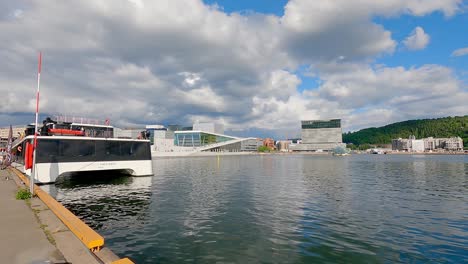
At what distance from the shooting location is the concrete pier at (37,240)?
23.2ft

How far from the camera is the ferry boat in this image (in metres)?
27.5

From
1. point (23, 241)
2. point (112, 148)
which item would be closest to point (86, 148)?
point (112, 148)

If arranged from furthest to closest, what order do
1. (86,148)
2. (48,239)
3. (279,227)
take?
(86,148) < (279,227) < (48,239)

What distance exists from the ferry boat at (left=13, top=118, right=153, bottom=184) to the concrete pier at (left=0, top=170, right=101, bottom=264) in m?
15.2

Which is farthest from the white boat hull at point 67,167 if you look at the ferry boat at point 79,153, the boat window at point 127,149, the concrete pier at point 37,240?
the concrete pier at point 37,240

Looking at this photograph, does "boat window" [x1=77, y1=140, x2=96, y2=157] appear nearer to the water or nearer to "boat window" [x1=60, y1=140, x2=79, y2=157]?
"boat window" [x1=60, y1=140, x2=79, y2=157]

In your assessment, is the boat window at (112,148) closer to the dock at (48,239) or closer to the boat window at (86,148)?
the boat window at (86,148)

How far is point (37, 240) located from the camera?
8477 mm

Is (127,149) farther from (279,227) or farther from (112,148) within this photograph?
(279,227)

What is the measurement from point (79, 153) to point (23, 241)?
23597 mm

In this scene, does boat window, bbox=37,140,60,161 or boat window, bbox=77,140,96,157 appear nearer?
boat window, bbox=37,140,60,161

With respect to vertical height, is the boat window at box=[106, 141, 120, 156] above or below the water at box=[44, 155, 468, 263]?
above

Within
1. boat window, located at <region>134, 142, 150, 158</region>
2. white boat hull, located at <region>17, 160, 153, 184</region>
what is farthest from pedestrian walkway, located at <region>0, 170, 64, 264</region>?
boat window, located at <region>134, 142, 150, 158</region>

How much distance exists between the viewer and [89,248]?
766cm
